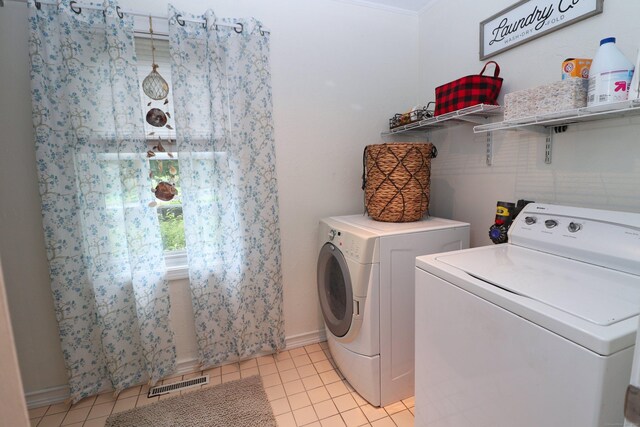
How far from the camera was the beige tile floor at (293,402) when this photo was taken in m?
1.62

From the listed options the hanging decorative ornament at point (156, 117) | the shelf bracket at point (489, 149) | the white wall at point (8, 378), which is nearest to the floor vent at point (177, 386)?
the white wall at point (8, 378)

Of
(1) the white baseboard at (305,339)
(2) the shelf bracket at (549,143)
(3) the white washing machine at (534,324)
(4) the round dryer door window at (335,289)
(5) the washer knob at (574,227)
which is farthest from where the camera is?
(1) the white baseboard at (305,339)

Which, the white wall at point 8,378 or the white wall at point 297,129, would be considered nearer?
the white wall at point 8,378

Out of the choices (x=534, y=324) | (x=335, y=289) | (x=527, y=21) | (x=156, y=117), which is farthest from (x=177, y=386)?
(x=527, y=21)

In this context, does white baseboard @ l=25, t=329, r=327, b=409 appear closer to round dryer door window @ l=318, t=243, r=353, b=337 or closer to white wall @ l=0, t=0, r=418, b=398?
white wall @ l=0, t=0, r=418, b=398

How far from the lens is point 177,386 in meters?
1.90

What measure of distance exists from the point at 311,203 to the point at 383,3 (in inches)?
61.6

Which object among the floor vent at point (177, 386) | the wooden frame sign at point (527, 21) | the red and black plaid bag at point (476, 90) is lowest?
the floor vent at point (177, 386)

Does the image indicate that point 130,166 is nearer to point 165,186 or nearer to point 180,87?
point 165,186

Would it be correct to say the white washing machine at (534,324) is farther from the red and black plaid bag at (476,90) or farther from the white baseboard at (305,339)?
the white baseboard at (305,339)

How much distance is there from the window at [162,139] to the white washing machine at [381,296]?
109cm

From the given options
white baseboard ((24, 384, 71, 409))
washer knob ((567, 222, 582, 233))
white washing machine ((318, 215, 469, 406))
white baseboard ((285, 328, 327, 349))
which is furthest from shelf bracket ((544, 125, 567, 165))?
white baseboard ((24, 384, 71, 409))

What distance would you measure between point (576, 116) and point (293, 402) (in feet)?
6.46

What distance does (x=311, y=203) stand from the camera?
2.20m
